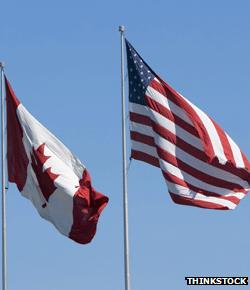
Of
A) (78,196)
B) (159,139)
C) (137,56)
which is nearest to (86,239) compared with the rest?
(78,196)

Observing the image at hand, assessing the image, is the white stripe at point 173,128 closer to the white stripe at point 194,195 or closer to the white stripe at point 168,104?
the white stripe at point 168,104

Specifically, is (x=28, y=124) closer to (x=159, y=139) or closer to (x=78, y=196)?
(x=78, y=196)

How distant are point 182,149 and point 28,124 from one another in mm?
6273

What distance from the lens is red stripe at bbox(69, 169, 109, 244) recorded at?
3253 centimetres

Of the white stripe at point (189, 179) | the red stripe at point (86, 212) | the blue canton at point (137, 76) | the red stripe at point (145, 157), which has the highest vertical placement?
the blue canton at point (137, 76)

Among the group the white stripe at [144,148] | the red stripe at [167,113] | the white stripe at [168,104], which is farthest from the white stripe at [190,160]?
the white stripe at [168,104]

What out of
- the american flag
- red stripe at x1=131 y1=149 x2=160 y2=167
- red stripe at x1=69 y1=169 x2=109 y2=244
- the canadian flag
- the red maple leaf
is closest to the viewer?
the american flag

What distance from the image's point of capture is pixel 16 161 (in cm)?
3500

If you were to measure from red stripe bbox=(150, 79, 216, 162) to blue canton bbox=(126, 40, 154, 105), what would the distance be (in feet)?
0.98

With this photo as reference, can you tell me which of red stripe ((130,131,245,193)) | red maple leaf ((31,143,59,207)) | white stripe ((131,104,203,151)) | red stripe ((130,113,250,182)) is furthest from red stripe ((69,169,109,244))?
white stripe ((131,104,203,151))

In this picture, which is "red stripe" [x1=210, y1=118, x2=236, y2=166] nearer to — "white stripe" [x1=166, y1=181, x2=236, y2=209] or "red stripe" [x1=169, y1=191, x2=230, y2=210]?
"white stripe" [x1=166, y1=181, x2=236, y2=209]

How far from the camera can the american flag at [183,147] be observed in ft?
102

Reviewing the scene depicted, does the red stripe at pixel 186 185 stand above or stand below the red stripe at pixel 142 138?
below

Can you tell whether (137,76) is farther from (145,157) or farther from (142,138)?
(145,157)
